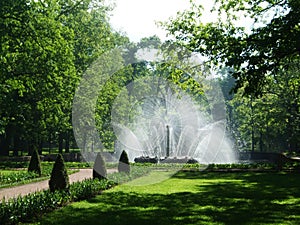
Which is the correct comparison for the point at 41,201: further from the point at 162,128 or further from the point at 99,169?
the point at 162,128

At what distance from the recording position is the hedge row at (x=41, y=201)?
9.08m

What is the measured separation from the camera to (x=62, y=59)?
26.4m

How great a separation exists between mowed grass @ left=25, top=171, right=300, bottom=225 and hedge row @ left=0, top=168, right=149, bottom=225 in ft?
1.14

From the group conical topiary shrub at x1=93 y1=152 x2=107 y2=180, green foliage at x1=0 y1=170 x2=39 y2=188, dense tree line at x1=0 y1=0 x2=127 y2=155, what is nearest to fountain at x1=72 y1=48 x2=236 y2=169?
dense tree line at x1=0 y1=0 x2=127 y2=155

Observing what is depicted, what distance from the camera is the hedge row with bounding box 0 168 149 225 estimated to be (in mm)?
9078

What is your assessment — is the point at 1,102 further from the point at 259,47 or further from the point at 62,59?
the point at 259,47

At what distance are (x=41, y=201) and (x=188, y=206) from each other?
4.32 meters

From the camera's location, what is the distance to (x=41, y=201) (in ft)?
34.8

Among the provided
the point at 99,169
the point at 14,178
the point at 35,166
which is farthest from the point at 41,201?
the point at 35,166

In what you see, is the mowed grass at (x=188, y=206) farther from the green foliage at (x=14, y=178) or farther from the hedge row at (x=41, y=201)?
the green foliage at (x=14, y=178)

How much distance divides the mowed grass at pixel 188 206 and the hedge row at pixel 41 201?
35 centimetres

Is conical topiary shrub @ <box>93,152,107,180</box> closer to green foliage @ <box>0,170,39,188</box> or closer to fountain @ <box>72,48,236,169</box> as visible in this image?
green foliage @ <box>0,170,39,188</box>

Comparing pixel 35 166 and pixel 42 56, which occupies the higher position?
pixel 42 56

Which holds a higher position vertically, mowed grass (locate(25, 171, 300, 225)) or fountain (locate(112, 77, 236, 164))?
fountain (locate(112, 77, 236, 164))
